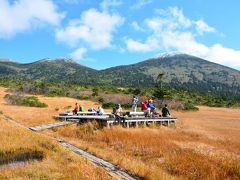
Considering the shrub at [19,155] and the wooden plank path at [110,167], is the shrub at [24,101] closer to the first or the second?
the shrub at [19,155]

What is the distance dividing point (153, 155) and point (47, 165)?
560 centimetres

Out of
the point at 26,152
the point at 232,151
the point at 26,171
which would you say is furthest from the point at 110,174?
the point at 232,151

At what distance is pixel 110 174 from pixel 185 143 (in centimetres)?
999

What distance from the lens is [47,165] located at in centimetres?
1499

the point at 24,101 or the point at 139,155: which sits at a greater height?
the point at 24,101

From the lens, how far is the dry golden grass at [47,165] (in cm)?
1339

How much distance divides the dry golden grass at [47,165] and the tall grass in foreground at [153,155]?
1.72 m

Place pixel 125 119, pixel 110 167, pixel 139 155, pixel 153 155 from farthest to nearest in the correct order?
pixel 125 119
pixel 139 155
pixel 153 155
pixel 110 167

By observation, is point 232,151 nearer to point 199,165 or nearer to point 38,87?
point 199,165

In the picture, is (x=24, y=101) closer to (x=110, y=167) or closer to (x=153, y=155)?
(x=153, y=155)

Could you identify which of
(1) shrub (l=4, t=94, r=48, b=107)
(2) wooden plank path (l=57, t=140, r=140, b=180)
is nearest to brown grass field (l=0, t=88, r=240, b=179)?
(2) wooden plank path (l=57, t=140, r=140, b=180)

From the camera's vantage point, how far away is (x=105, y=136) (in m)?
24.2

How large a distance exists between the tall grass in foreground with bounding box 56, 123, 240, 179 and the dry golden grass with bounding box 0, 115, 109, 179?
5.63ft

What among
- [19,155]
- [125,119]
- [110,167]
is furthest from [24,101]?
[110,167]
